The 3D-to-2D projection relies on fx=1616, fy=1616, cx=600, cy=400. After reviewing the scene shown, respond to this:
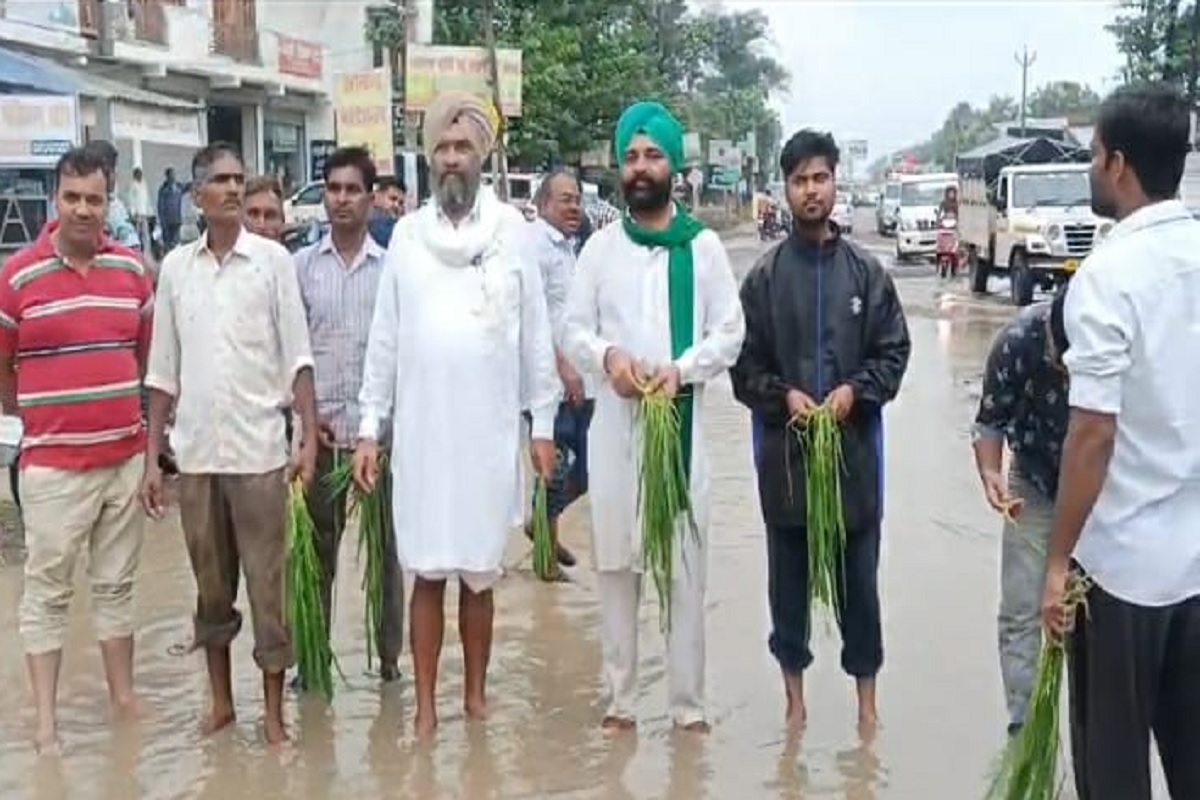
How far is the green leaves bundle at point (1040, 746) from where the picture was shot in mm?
3412

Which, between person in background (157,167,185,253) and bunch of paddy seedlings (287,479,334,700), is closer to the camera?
bunch of paddy seedlings (287,479,334,700)

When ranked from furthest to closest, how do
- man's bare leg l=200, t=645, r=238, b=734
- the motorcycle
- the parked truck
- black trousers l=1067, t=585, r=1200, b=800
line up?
the motorcycle → the parked truck → man's bare leg l=200, t=645, r=238, b=734 → black trousers l=1067, t=585, r=1200, b=800

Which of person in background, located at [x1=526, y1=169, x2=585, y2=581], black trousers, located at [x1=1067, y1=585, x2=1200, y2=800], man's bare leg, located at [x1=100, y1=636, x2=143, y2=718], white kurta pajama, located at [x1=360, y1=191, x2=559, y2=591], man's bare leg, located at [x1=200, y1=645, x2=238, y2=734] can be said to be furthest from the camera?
person in background, located at [x1=526, y1=169, x2=585, y2=581]

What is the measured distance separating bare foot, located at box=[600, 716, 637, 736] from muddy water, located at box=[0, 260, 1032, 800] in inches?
1.9

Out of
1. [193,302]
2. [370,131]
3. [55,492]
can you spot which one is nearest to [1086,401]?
[193,302]

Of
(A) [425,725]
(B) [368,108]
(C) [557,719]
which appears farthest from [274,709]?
(B) [368,108]

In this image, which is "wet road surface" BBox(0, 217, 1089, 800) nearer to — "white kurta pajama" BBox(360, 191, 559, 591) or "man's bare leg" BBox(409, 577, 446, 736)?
"man's bare leg" BBox(409, 577, 446, 736)

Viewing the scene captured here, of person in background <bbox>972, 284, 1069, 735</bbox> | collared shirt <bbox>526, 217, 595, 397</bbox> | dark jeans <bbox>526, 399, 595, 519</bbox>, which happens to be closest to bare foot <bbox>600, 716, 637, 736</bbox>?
person in background <bbox>972, 284, 1069, 735</bbox>

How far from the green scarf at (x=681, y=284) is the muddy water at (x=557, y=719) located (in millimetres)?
918

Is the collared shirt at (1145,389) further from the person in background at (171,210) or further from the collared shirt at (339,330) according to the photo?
the person in background at (171,210)

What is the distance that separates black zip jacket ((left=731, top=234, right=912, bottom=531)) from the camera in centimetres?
482

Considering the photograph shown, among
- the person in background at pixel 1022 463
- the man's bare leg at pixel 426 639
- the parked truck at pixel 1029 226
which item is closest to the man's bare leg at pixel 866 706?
the person in background at pixel 1022 463

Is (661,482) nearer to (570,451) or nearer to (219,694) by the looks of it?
(219,694)

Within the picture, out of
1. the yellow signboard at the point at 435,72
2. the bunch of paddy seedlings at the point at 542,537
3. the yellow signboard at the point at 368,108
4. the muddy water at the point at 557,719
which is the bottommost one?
the muddy water at the point at 557,719
